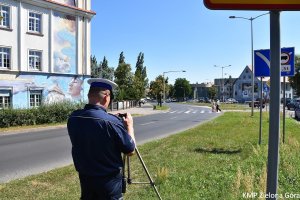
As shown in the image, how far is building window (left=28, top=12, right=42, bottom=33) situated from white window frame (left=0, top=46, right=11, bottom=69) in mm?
2951

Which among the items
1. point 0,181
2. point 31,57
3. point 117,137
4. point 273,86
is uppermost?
point 31,57

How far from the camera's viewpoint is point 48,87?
1432 inches

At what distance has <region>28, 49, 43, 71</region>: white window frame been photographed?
3488cm

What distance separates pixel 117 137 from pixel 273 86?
150 cm

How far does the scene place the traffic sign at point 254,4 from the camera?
88.4 inches

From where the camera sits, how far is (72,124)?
364 cm

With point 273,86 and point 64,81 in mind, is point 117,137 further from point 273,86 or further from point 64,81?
point 64,81

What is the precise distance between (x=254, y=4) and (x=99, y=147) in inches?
71.3

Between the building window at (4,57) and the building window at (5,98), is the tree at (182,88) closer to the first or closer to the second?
the building window at (4,57)

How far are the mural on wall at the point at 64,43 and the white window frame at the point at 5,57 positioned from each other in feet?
14.9

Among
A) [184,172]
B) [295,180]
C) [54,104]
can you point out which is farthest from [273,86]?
[54,104]

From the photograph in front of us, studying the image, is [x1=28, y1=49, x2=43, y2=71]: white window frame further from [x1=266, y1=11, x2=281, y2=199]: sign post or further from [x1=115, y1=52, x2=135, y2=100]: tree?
A: [x1=115, y1=52, x2=135, y2=100]: tree

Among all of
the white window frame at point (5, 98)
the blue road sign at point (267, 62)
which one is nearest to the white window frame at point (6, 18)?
Result: the white window frame at point (5, 98)

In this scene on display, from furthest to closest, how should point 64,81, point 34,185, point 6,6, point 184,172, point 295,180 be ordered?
point 64,81, point 6,6, point 184,172, point 34,185, point 295,180
